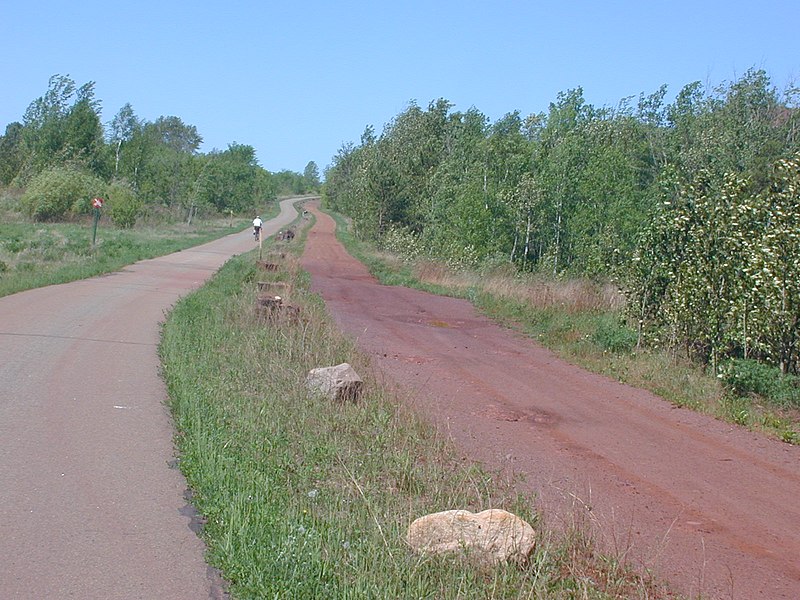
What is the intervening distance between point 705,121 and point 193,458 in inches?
1399

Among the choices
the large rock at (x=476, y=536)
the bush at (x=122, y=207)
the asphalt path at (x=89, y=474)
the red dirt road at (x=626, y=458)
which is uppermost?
the bush at (x=122, y=207)

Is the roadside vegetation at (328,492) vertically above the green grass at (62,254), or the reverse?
the roadside vegetation at (328,492)

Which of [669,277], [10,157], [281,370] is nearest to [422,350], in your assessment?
[669,277]

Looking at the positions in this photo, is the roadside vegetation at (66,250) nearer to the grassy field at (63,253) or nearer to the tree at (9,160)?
the grassy field at (63,253)

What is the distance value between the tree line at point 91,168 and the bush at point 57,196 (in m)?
0.06

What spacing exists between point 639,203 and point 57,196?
1473 inches

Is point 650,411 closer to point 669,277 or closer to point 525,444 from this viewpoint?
point 525,444

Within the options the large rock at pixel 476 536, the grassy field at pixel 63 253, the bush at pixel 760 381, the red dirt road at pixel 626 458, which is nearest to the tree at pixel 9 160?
the grassy field at pixel 63 253

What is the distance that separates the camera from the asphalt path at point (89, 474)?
16.7ft

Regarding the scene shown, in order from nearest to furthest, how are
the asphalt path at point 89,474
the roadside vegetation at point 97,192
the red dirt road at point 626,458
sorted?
the asphalt path at point 89,474 → the red dirt road at point 626,458 → the roadside vegetation at point 97,192

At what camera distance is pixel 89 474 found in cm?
698

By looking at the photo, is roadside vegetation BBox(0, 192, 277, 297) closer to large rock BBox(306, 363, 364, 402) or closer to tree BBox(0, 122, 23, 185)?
large rock BBox(306, 363, 364, 402)

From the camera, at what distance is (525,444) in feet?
30.1

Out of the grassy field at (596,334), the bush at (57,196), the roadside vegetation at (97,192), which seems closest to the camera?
the grassy field at (596,334)
